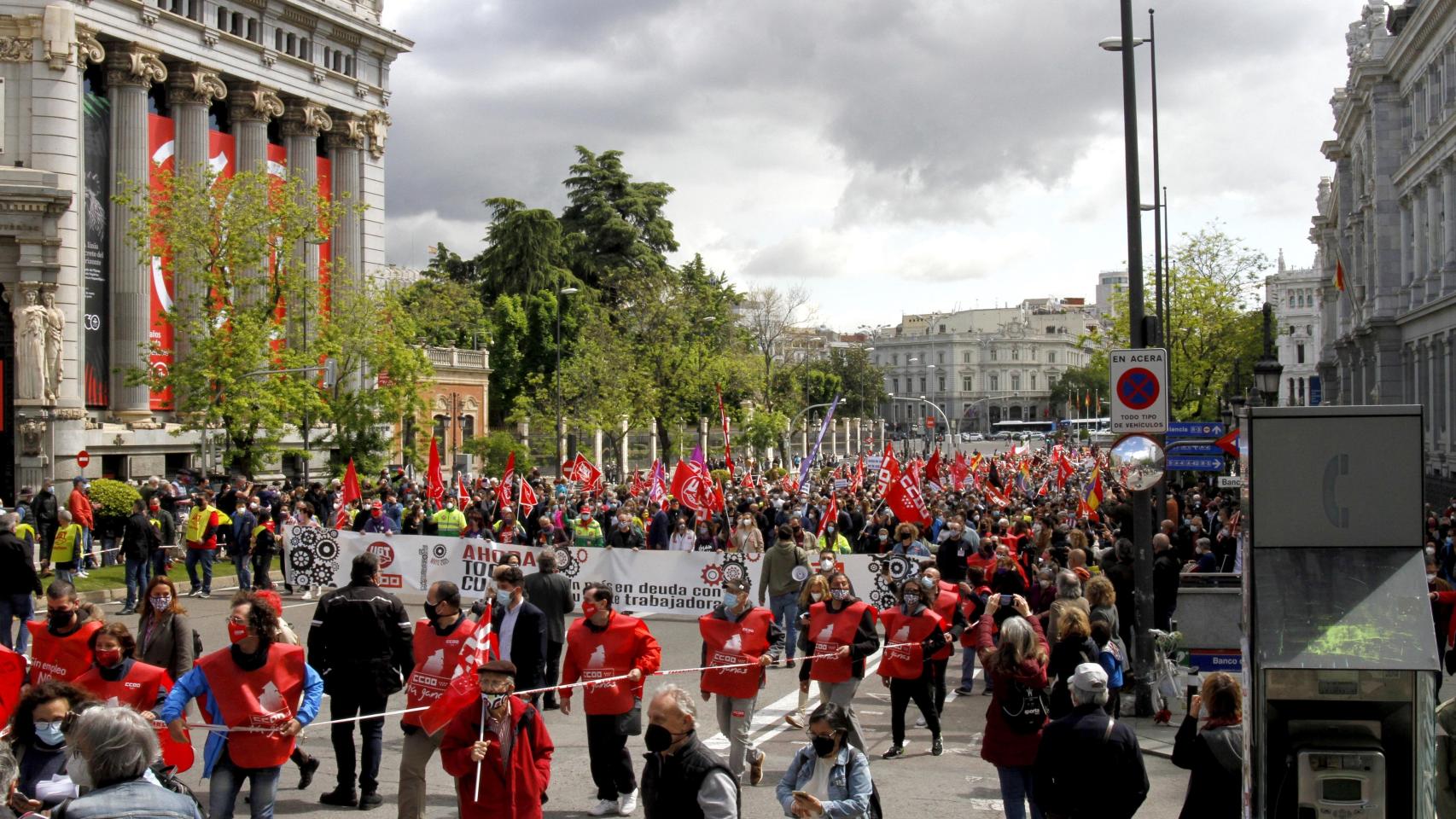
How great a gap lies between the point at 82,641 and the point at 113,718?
4.45 metres

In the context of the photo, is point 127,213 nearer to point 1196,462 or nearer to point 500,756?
point 1196,462

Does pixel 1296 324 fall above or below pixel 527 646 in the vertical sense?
above

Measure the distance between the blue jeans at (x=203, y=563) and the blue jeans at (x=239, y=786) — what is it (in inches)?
592

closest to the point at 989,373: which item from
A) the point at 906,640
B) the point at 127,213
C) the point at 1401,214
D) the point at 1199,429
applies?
the point at 1401,214

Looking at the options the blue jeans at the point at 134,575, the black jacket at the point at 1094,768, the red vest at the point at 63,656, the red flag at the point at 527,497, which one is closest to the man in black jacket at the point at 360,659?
the red vest at the point at 63,656

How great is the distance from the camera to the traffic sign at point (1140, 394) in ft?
42.6

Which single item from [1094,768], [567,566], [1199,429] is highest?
[1199,429]

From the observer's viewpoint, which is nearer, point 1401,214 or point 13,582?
point 13,582

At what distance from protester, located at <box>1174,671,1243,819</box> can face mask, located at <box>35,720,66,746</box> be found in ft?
18.1

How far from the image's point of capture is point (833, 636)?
435 inches

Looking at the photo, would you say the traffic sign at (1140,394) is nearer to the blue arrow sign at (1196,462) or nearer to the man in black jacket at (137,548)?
the blue arrow sign at (1196,462)

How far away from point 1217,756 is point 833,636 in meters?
4.55

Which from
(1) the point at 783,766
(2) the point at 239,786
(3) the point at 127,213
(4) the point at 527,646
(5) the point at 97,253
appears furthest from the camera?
(3) the point at 127,213

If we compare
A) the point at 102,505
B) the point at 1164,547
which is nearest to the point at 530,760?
the point at 1164,547
